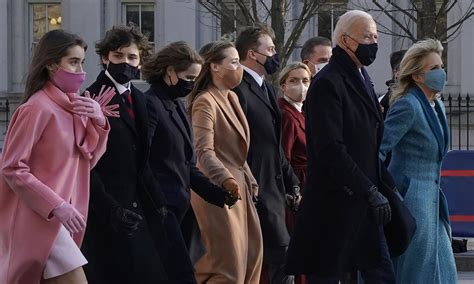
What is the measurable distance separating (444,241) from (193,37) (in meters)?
28.5

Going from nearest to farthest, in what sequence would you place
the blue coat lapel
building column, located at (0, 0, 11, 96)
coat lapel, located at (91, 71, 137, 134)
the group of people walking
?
the group of people walking, coat lapel, located at (91, 71, 137, 134), the blue coat lapel, building column, located at (0, 0, 11, 96)

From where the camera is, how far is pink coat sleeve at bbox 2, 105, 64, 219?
6.58 m

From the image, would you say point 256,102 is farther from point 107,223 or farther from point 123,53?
point 107,223

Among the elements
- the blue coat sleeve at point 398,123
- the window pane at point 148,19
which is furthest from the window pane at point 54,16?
the blue coat sleeve at point 398,123

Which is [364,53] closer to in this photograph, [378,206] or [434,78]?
[434,78]

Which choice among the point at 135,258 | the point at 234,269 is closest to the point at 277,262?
the point at 234,269

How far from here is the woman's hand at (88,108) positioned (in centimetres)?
684

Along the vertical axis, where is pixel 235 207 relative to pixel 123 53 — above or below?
below

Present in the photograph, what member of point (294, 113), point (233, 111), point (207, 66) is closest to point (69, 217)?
point (233, 111)

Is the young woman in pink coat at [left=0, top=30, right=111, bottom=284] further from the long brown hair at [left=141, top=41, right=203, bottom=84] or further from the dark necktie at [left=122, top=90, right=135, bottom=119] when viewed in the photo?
the long brown hair at [left=141, top=41, right=203, bottom=84]

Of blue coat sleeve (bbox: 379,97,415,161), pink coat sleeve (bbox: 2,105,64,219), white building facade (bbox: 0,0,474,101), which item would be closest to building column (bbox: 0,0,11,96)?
white building facade (bbox: 0,0,474,101)

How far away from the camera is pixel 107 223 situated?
7.21m

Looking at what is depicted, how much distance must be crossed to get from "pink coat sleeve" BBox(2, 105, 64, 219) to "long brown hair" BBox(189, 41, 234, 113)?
2375 mm

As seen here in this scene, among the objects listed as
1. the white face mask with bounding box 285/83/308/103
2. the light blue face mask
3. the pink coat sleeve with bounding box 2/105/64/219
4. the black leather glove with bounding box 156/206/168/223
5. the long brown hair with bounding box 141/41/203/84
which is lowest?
the black leather glove with bounding box 156/206/168/223
